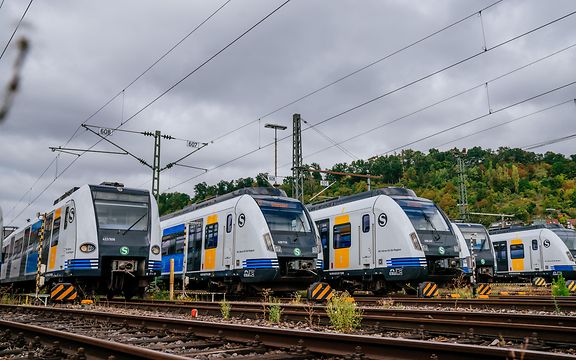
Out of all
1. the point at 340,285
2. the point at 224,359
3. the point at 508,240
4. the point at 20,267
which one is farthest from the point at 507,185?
the point at 224,359

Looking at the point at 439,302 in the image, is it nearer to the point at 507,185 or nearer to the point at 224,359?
the point at 224,359

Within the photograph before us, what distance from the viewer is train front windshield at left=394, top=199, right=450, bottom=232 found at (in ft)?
54.1

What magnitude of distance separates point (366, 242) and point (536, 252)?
51.4 ft

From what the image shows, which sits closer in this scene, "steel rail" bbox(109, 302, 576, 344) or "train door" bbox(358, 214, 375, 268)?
"steel rail" bbox(109, 302, 576, 344)

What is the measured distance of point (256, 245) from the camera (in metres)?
15.0

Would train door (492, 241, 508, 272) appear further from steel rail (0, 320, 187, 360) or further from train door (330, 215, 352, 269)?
steel rail (0, 320, 187, 360)

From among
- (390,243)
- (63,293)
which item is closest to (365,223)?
(390,243)

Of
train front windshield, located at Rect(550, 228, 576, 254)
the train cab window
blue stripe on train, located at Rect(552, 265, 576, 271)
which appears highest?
train front windshield, located at Rect(550, 228, 576, 254)

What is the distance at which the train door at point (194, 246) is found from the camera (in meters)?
18.0

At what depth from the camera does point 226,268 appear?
16188 mm

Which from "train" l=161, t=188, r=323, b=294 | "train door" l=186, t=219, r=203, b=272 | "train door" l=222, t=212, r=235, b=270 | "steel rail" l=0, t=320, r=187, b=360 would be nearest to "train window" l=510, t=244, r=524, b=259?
"train" l=161, t=188, r=323, b=294

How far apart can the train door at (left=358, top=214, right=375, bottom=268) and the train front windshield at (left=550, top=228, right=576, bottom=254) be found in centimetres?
1590

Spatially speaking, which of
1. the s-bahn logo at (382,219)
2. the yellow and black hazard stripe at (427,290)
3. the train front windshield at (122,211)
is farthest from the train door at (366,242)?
the train front windshield at (122,211)

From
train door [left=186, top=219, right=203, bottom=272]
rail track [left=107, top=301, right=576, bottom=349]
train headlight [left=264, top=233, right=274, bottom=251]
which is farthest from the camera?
train door [left=186, top=219, right=203, bottom=272]
